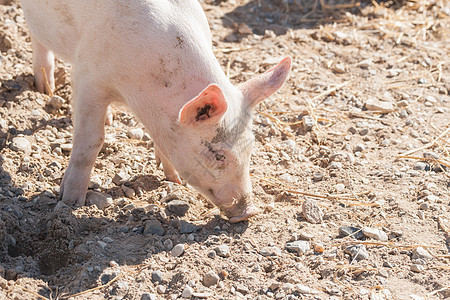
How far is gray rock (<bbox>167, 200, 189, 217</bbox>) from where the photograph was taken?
4.38 meters

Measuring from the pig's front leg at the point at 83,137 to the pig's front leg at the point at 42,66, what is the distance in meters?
1.78

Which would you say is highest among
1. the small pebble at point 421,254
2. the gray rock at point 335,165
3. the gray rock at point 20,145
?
the gray rock at point 20,145

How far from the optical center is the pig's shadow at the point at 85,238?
359 centimetres

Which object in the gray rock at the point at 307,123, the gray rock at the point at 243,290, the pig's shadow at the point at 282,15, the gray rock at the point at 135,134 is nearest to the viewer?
the gray rock at the point at 243,290

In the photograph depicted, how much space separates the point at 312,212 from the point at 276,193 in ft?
1.59

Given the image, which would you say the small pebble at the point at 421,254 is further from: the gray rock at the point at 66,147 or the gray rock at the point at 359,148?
the gray rock at the point at 66,147

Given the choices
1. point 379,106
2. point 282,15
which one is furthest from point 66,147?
point 282,15

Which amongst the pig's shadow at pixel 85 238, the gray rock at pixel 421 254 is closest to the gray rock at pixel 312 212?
the pig's shadow at pixel 85 238

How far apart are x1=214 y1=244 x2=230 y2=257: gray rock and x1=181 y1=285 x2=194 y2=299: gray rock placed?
41cm

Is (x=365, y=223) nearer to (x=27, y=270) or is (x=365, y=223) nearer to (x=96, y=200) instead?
(x=96, y=200)

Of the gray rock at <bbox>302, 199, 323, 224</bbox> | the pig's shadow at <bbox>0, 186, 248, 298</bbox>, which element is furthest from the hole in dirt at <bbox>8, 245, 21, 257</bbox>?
the gray rock at <bbox>302, 199, 323, 224</bbox>

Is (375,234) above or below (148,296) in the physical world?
below

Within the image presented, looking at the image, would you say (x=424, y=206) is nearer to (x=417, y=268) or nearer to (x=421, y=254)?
(x=421, y=254)

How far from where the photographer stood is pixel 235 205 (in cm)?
412
